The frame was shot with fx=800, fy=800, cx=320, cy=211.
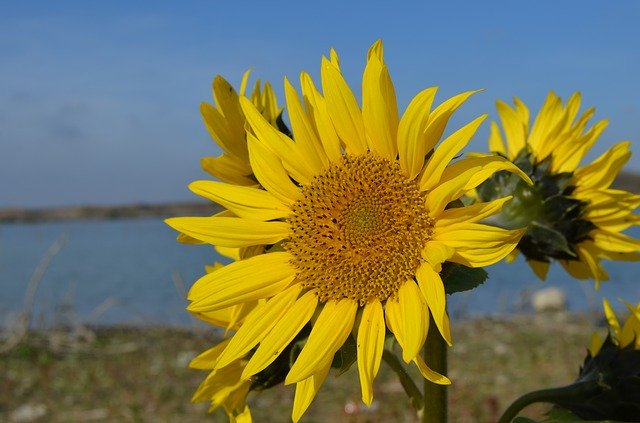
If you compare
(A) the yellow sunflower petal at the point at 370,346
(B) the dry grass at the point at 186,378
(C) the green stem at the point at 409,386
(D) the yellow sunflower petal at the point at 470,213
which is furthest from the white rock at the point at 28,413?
(D) the yellow sunflower petal at the point at 470,213

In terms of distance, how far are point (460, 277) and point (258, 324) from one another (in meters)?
0.27

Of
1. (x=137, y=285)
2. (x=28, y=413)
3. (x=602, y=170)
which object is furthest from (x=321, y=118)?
(x=137, y=285)

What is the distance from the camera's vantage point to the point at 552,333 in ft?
24.7

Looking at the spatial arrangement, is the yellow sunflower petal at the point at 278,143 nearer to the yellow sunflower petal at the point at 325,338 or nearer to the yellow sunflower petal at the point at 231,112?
the yellow sunflower petal at the point at 231,112

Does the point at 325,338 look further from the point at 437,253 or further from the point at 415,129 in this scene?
the point at 415,129

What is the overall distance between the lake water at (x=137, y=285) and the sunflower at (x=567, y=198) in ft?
6.35

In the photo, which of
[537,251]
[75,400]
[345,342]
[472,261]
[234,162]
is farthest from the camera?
[75,400]

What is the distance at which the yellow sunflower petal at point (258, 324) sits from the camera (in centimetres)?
106

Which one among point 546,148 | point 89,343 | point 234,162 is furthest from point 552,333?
point 234,162

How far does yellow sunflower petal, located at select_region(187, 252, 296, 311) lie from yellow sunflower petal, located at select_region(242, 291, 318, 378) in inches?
1.6

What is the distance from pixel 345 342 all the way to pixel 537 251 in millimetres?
647

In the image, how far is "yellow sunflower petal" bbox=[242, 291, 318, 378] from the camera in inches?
41.2

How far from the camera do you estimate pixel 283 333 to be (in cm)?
106

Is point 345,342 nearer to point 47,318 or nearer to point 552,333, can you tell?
point 552,333
